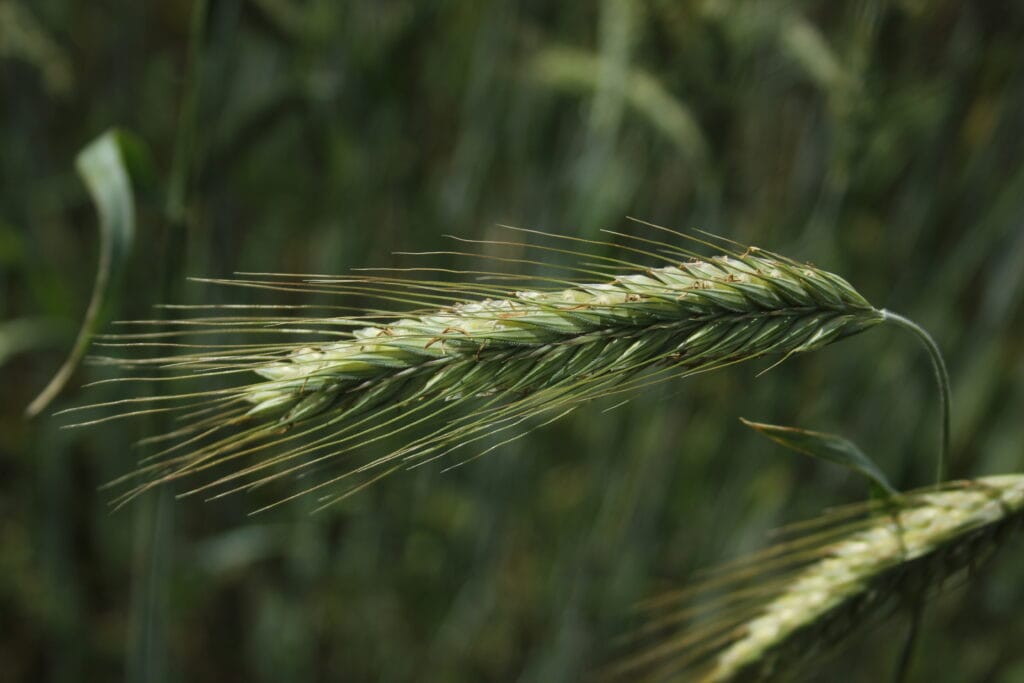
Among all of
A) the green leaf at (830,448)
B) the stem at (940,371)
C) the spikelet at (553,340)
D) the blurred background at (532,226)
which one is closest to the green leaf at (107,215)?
the blurred background at (532,226)

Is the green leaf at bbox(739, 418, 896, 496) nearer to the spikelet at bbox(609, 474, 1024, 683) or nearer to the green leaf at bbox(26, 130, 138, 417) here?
the spikelet at bbox(609, 474, 1024, 683)

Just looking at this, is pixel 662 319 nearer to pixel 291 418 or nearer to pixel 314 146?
pixel 291 418

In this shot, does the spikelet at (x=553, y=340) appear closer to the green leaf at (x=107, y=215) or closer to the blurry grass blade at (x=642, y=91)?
the green leaf at (x=107, y=215)

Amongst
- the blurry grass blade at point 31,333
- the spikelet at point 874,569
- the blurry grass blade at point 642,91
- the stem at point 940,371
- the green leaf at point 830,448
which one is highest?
the blurry grass blade at point 642,91

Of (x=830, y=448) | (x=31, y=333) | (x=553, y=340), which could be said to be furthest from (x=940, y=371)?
(x=31, y=333)

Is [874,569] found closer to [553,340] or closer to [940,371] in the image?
[940,371]

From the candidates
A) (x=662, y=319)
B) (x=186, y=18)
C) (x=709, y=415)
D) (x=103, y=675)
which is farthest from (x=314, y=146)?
(x=186, y=18)
